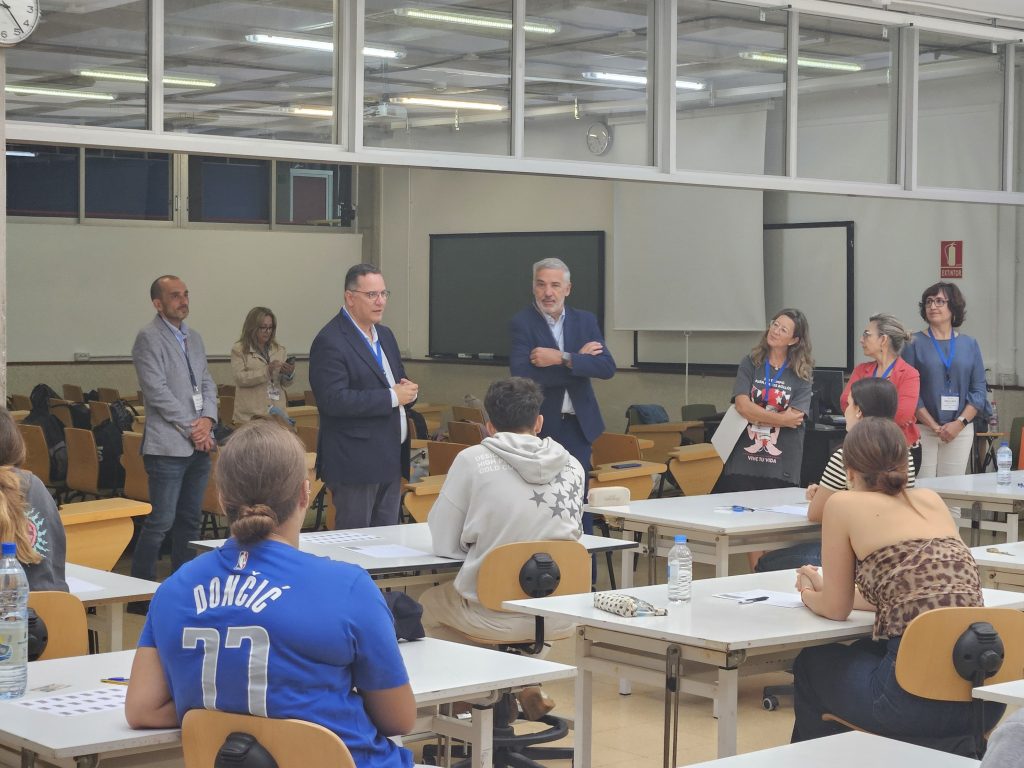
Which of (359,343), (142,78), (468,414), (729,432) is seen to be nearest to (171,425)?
(359,343)

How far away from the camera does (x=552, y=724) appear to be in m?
5.07

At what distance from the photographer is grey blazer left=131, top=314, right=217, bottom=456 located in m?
6.89

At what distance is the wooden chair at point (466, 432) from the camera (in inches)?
384

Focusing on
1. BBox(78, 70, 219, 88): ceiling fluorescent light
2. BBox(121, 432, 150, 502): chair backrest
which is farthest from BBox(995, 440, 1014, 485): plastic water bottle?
BBox(121, 432, 150, 502): chair backrest

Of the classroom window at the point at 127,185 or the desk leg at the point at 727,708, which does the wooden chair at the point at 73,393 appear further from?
the desk leg at the point at 727,708

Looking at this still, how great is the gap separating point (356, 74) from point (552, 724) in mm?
3442

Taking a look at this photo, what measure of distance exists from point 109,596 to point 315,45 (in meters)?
3.56

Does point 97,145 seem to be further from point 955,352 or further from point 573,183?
point 573,183

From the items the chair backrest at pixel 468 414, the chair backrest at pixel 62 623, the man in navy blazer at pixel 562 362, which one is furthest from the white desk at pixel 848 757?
the chair backrest at pixel 468 414

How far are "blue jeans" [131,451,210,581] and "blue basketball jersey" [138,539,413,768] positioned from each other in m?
4.38

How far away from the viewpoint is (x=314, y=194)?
1614 centimetres

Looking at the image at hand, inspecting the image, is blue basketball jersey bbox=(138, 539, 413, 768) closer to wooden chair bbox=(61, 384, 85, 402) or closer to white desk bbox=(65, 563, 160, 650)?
white desk bbox=(65, 563, 160, 650)

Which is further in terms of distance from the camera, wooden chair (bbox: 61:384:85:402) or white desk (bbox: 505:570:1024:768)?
wooden chair (bbox: 61:384:85:402)

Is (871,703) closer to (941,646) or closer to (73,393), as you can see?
(941,646)
